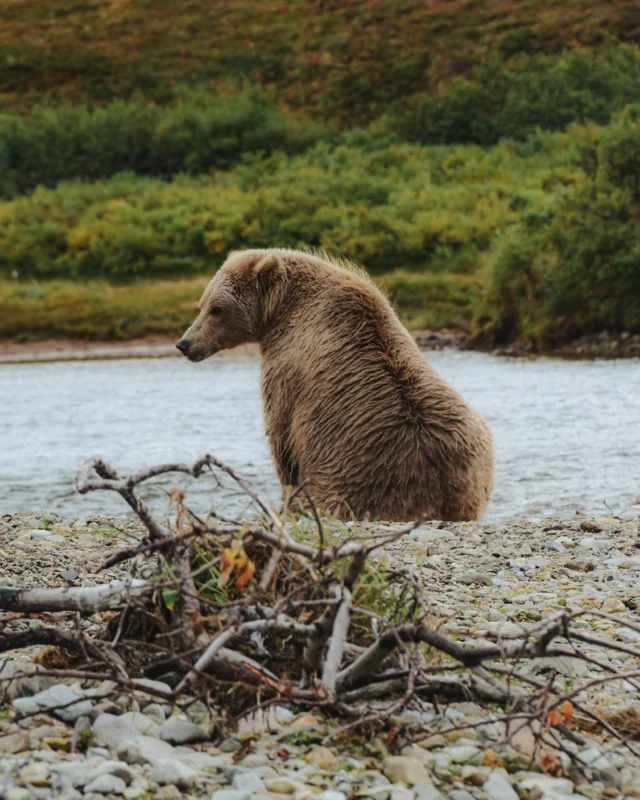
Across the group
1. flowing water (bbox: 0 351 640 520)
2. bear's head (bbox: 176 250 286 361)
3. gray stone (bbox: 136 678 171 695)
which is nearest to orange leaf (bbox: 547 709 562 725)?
gray stone (bbox: 136 678 171 695)

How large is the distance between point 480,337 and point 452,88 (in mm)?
20264

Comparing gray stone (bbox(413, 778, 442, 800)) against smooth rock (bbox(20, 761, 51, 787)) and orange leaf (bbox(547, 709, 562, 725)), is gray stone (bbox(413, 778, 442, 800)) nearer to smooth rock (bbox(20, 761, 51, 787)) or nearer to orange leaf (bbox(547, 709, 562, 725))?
orange leaf (bbox(547, 709, 562, 725))

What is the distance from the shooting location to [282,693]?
328 centimetres

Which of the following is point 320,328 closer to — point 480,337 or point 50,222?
point 480,337

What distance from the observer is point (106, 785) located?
9.69 ft

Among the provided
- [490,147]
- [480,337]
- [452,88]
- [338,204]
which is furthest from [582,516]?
[452,88]

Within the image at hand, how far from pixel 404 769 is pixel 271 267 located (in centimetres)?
426

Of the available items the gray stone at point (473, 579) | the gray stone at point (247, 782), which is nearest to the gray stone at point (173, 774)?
the gray stone at point (247, 782)

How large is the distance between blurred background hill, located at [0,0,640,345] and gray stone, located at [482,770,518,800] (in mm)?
21407

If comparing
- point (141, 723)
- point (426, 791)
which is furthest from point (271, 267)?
point (426, 791)

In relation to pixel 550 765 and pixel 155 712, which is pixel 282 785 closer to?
pixel 155 712

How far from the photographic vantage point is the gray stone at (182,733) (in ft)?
10.9

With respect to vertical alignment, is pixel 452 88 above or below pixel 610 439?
above

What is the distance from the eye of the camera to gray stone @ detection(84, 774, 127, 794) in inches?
116
